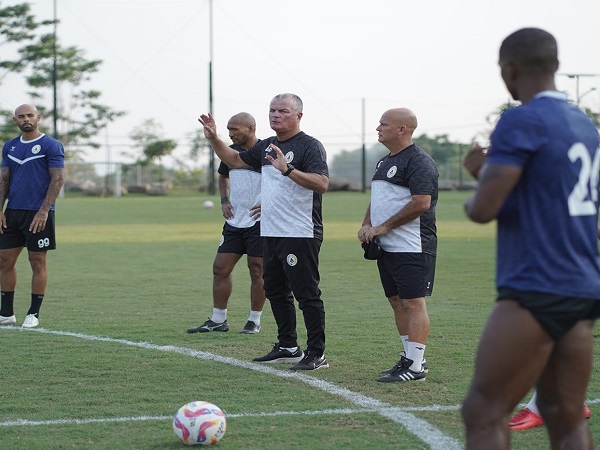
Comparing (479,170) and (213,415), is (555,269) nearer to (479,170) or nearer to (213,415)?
(479,170)

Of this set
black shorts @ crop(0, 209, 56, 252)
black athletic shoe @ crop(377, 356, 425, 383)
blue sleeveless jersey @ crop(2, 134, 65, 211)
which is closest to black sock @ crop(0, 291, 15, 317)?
black shorts @ crop(0, 209, 56, 252)

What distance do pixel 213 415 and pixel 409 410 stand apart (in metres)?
1.40

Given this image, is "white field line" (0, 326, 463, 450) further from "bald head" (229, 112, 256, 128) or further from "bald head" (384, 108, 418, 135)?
"bald head" (229, 112, 256, 128)

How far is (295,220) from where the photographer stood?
784 cm

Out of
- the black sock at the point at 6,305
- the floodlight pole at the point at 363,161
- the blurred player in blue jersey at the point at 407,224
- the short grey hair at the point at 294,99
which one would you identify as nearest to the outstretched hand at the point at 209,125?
the short grey hair at the point at 294,99

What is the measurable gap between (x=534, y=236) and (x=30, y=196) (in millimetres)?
7303

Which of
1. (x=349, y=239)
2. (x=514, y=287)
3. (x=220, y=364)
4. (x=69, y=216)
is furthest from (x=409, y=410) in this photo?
→ (x=69, y=216)

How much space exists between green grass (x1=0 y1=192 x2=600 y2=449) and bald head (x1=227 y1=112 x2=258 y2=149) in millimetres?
1848

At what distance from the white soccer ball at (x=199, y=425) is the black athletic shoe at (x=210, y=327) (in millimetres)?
4054

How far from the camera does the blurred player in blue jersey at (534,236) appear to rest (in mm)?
3598

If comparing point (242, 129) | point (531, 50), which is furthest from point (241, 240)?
point (531, 50)

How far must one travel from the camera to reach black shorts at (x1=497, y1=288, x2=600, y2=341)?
3605mm

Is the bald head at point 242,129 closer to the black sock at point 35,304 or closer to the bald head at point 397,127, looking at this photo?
the bald head at point 397,127

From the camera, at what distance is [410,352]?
722 cm
